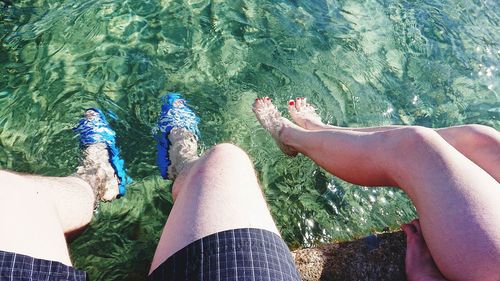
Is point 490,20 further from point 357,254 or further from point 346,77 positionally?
point 357,254

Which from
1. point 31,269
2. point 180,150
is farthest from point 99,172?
point 31,269

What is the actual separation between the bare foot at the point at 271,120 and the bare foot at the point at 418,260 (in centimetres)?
140

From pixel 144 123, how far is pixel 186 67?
0.71m

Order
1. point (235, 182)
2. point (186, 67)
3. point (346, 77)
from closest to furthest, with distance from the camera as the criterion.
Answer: point (235, 182) < point (186, 67) < point (346, 77)

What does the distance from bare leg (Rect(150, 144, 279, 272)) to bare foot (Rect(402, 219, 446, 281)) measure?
2.35 feet

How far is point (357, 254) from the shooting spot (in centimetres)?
263

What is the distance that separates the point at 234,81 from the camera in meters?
4.04

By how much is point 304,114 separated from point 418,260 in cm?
189

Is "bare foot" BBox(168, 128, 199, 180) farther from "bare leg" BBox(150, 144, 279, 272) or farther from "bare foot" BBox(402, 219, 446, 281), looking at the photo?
"bare foot" BBox(402, 219, 446, 281)

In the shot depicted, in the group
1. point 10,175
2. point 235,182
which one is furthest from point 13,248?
point 235,182

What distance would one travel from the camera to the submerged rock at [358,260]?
2500mm

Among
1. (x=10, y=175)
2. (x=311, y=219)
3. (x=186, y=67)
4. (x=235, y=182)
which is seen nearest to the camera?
(x=10, y=175)

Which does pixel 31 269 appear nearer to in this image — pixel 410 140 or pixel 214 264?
pixel 214 264

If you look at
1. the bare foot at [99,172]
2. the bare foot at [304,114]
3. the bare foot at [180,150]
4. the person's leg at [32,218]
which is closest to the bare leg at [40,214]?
the person's leg at [32,218]
